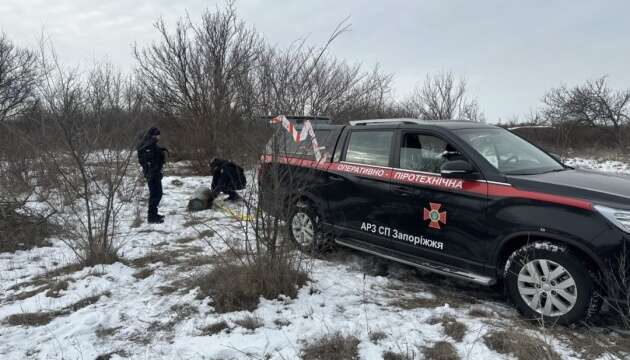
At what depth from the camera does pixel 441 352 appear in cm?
295

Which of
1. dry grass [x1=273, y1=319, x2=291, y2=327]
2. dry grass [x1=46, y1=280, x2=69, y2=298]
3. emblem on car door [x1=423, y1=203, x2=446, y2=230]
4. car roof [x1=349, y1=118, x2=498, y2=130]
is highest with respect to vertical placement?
car roof [x1=349, y1=118, x2=498, y2=130]

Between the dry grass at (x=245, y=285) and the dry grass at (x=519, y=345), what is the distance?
172 cm

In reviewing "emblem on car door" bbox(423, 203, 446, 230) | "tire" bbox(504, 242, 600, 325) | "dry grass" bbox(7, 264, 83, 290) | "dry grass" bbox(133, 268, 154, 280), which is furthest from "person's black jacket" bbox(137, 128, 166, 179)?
"tire" bbox(504, 242, 600, 325)

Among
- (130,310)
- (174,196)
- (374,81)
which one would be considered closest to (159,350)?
(130,310)

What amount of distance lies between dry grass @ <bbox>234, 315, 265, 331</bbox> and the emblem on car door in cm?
183

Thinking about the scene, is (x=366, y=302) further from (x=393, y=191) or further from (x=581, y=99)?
(x=581, y=99)

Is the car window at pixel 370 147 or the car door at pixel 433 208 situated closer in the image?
the car door at pixel 433 208

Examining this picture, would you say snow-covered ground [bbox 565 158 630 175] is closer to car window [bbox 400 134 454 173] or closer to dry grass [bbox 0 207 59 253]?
car window [bbox 400 134 454 173]

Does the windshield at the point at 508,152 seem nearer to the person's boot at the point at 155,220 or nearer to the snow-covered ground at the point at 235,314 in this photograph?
the snow-covered ground at the point at 235,314

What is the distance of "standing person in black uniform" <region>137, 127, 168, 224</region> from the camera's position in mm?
7102

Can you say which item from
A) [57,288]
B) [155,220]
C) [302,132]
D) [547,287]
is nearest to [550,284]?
[547,287]

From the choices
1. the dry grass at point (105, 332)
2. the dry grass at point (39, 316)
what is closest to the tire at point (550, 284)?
the dry grass at point (105, 332)

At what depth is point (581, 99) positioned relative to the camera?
109ft

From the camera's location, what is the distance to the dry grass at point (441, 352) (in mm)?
2895
